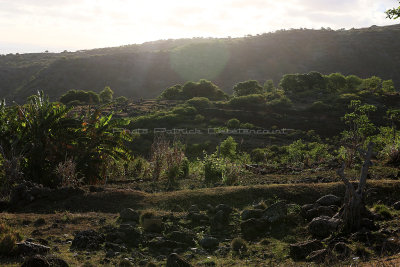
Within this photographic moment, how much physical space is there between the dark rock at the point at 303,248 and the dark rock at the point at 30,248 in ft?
12.6

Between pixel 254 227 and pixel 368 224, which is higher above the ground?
pixel 368 224

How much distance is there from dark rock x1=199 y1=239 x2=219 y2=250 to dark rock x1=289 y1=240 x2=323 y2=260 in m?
1.32

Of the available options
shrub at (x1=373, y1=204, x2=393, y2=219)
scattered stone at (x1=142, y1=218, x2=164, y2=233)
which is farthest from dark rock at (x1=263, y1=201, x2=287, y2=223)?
scattered stone at (x1=142, y1=218, x2=164, y2=233)

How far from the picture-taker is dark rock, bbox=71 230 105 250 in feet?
21.1

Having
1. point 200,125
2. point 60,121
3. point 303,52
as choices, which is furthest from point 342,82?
point 303,52

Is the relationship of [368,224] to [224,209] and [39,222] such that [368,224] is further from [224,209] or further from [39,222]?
[39,222]

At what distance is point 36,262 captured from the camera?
5.09m

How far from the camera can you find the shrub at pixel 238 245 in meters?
6.78

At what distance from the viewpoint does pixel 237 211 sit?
8609 mm

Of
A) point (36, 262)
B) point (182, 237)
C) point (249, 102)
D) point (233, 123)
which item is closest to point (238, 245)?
point (182, 237)

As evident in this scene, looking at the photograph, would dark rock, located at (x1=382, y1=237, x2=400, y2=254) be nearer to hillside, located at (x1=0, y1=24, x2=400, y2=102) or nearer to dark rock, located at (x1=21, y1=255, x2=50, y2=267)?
dark rock, located at (x1=21, y1=255, x2=50, y2=267)

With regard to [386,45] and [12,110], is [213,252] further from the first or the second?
[386,45]

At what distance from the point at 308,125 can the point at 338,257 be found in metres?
31.3

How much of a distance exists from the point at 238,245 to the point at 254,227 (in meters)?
0.91
